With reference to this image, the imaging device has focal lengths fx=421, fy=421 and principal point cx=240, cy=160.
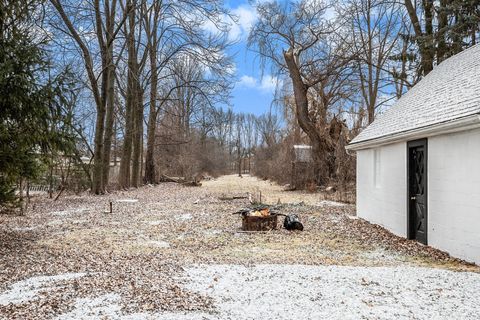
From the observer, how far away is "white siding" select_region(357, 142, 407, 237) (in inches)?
360

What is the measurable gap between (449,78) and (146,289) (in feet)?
26.8

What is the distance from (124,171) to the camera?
23359 mm

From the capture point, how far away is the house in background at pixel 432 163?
6.59m

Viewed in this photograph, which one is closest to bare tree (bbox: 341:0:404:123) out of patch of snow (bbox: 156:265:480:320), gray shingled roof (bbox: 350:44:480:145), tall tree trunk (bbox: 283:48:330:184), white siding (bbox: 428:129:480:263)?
tall tree trunk (bbox: 283:48:330:184)

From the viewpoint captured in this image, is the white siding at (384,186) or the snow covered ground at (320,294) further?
the white siding at (384,186)

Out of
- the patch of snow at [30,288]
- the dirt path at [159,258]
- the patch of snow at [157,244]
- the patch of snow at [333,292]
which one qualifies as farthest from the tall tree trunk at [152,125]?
the patch of snow at [333,292]

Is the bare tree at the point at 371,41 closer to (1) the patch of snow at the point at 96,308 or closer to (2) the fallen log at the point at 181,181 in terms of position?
(2) the fallen log at the point at 181,181

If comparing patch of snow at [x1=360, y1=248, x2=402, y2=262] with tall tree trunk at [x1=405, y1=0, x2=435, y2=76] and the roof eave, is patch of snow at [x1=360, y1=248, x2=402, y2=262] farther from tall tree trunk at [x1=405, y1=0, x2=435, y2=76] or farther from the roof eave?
tall tree trunk at [x1=405, y1=0, x2=435, y2=76]

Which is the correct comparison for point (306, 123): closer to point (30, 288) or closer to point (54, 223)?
point (54, 223)

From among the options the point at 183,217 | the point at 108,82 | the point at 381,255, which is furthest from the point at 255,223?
the point at 108,82

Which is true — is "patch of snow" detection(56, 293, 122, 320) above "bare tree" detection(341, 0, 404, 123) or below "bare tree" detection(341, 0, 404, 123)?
below

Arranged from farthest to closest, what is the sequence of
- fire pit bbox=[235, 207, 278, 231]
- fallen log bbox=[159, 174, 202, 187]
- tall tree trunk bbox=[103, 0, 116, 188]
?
fallen log bbox=[159, 174, 202, 187], tall tree trunk bbox=[103, 0, 116, 188], fire pit bbox=[235, 207, 278, 231]

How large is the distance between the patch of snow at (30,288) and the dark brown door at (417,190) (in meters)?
6.26

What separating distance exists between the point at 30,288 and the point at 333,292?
3.45 meters
